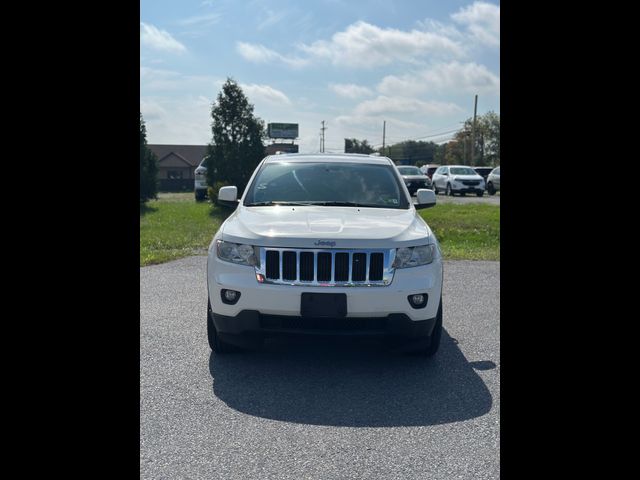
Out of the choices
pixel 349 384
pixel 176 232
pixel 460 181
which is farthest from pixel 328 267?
pixel 460 181

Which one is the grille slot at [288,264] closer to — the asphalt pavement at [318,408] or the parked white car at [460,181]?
the asphalt pavement at [318,408]

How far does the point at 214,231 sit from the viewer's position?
15.6 metres

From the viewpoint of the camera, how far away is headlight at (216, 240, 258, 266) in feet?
14.7

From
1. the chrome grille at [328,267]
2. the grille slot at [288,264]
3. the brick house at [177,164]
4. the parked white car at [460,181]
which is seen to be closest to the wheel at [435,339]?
the chrome grille at [328,267]

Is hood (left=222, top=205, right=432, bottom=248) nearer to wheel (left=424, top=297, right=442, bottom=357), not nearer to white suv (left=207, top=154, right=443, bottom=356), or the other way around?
white suv (left=207, top=154, right=443, bottom=356)

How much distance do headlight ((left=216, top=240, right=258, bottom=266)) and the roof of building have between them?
2790 inches

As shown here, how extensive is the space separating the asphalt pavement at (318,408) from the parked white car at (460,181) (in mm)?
27156

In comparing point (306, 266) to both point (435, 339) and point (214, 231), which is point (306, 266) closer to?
point (435, 339)

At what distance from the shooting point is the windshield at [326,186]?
5.64m

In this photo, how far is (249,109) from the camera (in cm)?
2130

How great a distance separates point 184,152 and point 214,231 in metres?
66.0
